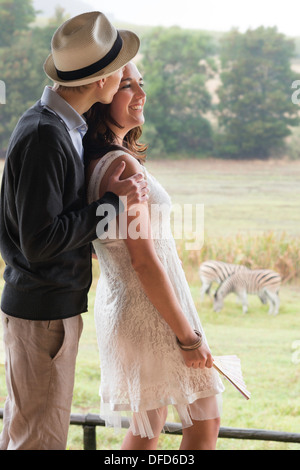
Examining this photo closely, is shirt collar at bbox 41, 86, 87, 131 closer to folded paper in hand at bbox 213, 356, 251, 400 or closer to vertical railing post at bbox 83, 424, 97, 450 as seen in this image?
folded paper in hand at bbox 213, 356, 251, 400

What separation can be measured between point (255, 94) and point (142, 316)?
225cm

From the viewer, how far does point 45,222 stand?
1178 millimetres

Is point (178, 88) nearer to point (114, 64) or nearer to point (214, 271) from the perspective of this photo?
point (214, 271)

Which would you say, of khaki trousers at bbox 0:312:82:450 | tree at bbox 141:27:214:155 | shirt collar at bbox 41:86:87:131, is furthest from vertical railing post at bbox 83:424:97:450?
tree at bbox 141:27:214:155

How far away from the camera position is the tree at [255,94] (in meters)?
3.26

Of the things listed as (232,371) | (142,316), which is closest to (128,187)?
(142,316)

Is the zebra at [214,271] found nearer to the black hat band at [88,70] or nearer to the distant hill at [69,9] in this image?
the distant hill at [69,9]

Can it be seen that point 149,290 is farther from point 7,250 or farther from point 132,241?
point 7,250

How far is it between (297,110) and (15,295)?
7.76 feet

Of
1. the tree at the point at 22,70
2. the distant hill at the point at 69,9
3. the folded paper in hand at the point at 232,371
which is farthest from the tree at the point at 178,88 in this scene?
the folded paper in hand at the point at 232,371

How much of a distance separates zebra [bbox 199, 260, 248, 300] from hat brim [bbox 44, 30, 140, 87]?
7.35ft

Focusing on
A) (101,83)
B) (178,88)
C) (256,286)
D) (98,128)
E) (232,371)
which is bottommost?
(256,286)

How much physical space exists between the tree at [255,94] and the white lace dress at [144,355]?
80.8 inches
